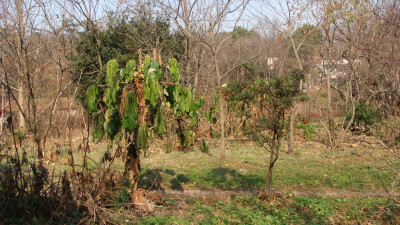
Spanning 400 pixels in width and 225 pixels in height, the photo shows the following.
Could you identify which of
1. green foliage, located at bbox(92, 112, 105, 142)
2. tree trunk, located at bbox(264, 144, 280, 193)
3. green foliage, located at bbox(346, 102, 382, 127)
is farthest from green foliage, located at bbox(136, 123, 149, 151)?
green foliage, located at bbox(346, 102, 382, 127)

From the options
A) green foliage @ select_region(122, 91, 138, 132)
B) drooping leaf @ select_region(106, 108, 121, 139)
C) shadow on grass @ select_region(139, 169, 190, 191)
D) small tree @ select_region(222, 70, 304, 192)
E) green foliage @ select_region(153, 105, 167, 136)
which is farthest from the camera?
shadow on grass @ select_region(139, 169, 190, 191)

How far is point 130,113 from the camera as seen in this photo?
4.34 m

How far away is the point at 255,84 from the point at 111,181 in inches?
114

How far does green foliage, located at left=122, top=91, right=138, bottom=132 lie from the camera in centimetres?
431

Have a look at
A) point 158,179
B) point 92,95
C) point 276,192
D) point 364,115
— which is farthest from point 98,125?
point 364,115

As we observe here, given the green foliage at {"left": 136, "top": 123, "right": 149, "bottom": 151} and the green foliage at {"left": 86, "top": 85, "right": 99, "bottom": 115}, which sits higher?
the green foliage at {"left": 86, "top": 85, "right": 99, "bottom": 115}

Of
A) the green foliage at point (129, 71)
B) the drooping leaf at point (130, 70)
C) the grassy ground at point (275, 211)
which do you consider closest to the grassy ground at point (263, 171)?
the grassy ground at point (275, 211)

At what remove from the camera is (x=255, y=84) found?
621 cm

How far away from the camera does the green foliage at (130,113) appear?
4.31 metres

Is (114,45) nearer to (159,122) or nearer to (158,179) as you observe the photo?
(158,179)

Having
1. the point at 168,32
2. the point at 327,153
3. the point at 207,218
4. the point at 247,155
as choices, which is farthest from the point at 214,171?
the point at 168,32

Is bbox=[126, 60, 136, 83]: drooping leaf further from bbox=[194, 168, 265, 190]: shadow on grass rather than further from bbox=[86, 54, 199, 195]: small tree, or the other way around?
bbox=[194, 168, 265, 190]: shadow on grass

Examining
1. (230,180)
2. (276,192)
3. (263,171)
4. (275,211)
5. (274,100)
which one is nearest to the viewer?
(275,211)

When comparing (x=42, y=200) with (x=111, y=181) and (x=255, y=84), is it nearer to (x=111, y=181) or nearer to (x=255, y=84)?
(x=111, y=181)
